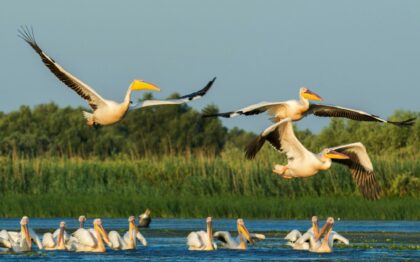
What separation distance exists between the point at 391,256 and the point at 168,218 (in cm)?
927

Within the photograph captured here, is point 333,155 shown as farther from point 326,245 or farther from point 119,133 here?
point 119,133

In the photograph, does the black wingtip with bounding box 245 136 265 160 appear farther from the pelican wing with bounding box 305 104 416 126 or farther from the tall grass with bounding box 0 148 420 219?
the tall grass with bounding box 0 148 420 219

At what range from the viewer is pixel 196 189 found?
2678cm

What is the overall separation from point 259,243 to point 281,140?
12.3 ft

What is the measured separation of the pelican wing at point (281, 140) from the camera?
51.2ft

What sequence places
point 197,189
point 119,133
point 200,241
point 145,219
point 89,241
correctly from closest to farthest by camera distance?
point 200,241, point 89,241, point 145,219, point 197,189, point 119,133

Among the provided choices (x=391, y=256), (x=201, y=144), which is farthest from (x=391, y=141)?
(x=391, y=256)

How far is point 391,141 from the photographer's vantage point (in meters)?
41.3

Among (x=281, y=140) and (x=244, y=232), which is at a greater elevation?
(x=281, y=140)

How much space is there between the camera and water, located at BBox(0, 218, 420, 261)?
17.4 meters

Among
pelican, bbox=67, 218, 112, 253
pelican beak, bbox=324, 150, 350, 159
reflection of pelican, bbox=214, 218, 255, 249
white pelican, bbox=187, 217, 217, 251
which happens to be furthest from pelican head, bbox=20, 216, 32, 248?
pelican beak, bbox=324, 150, 350, 159

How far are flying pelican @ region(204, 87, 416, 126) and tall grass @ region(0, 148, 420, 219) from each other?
24.2 feet

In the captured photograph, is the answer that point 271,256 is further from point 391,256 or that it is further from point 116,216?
point 116,216

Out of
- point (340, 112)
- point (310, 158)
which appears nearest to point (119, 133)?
Answer: point (340, 112)
